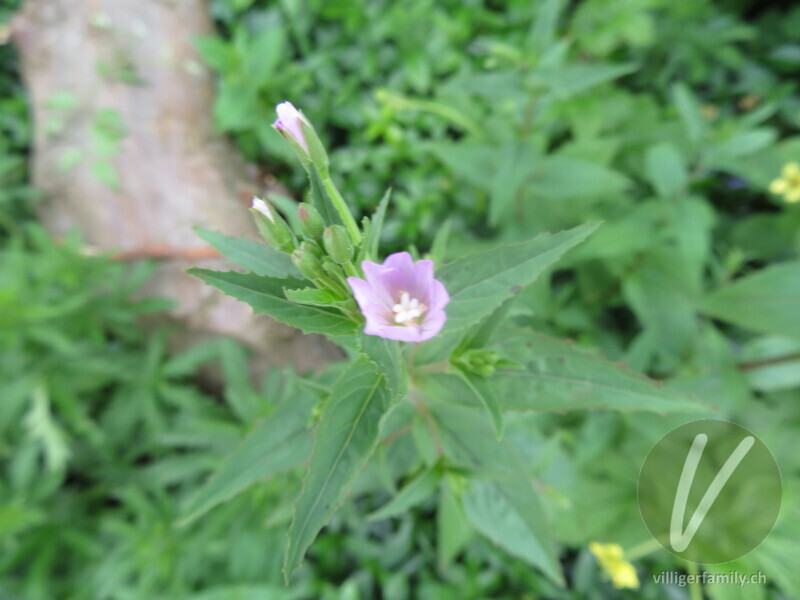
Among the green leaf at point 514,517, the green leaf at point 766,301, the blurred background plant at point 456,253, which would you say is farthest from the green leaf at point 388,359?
the green leaf at point 766,301

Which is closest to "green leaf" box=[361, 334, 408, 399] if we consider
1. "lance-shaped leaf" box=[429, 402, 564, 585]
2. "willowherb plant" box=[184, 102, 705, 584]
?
"willowherb plant" box=[184, 102, 705, 584]

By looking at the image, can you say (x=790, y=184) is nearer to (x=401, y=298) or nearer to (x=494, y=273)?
(x=494, y=273)

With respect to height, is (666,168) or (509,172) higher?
(509,172)

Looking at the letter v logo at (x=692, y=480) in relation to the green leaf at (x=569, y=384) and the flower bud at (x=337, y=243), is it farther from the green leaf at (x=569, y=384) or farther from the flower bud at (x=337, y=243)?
the flower bud at (x=337, y=243)

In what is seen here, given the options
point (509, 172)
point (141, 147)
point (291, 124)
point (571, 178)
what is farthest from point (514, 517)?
point (141, 147)

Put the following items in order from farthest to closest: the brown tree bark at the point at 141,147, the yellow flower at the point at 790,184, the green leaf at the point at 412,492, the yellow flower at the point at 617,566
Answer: the brown tree bark at the point at 141,147 → the yellow flower at the point at 790,184 → the yellow flower at the point at 617,566 → the green leaf at the point at 412,492

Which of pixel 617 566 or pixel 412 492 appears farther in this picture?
pixel 617 566

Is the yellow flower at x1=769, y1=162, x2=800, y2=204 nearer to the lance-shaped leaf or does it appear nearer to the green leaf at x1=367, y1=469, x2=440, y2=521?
the lance-shaped leaf

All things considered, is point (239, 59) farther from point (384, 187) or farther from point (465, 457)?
point (465, 457)
